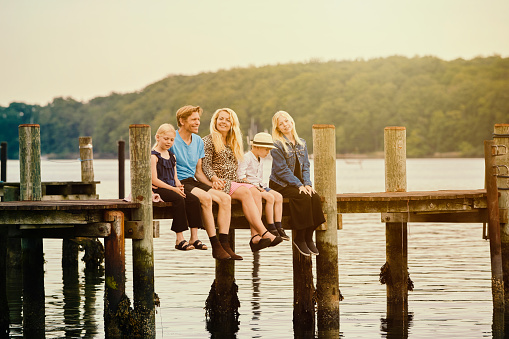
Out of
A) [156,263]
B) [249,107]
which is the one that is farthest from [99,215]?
[249,107]

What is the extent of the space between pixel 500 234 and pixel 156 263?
454 inches

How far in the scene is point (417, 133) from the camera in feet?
456

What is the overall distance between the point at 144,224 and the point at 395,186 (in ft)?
16.9

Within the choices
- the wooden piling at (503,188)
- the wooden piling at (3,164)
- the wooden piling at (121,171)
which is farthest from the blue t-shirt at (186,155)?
the wooden piling at (3,164)

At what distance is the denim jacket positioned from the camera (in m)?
12.7

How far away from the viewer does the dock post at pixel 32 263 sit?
45.1 feet

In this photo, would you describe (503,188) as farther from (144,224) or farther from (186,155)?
(144,224)

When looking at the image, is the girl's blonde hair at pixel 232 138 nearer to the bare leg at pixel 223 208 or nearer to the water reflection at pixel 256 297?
the bare leg at pixel 223 208

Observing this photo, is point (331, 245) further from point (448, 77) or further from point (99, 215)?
point (448, 77)

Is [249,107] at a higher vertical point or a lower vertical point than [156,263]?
higher

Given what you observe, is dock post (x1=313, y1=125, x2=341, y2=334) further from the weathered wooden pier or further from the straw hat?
the straw hat

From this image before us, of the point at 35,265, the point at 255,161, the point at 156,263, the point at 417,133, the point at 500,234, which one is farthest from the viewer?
the point at 417,133

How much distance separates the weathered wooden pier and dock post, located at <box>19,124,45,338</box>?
0.05ft

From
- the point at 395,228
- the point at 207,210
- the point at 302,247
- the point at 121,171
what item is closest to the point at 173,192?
the point at 207,210
